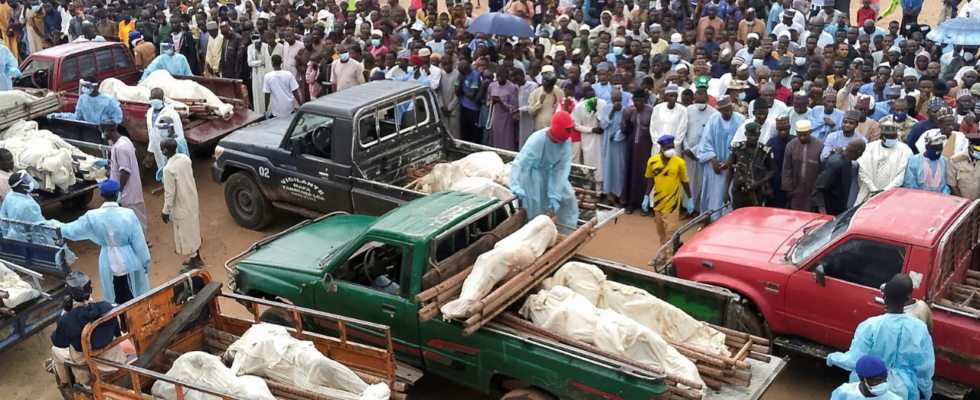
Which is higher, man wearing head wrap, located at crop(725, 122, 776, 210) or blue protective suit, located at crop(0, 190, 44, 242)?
man wearing head wrap, located at crop(725, 122, 776, 210)

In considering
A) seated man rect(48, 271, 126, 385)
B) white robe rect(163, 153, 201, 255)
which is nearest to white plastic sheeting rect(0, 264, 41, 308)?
seated man rect(48, 271, 126, 385)

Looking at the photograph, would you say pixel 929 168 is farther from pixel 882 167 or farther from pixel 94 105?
pixel 94 105

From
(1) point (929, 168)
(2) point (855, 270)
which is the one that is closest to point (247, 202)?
(2) point (855, 270)

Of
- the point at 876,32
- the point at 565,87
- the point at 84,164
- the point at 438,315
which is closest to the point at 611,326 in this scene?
the point at 438,315

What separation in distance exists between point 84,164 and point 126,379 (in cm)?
525

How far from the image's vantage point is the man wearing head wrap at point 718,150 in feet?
34.9

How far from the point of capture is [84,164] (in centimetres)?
1114

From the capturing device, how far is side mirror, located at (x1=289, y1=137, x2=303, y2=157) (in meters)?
10.4

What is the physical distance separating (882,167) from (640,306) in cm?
375

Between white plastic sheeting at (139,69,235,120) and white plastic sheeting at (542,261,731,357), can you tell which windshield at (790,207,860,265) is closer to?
white plastic sheeting at (542,261,731,357)

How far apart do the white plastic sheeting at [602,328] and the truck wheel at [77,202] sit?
779 centimetres

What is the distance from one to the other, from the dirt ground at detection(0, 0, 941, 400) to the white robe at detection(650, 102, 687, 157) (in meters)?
1.18

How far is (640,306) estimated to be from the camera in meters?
7.03

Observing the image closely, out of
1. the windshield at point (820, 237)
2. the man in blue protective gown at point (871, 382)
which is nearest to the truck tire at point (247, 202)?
the windshield at point (820, 237)
